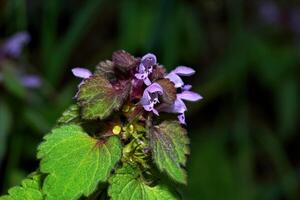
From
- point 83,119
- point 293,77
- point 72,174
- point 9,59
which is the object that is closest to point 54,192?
point 72,174

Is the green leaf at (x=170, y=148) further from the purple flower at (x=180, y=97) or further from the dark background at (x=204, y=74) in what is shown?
the dark background at (x=204, y=74)

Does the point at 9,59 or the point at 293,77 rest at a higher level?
the point at 9,59

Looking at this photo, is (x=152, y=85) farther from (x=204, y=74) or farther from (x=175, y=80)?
(x=204, y=74)

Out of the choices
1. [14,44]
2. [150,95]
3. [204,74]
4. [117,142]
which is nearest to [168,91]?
[150,95]

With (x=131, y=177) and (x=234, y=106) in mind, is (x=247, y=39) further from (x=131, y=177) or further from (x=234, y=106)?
(x=131, y=177)

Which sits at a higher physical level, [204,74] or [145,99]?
[145,99]

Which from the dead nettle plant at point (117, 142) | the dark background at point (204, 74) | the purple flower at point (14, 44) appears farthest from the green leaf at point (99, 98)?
the purple flower at point (14, 44)
